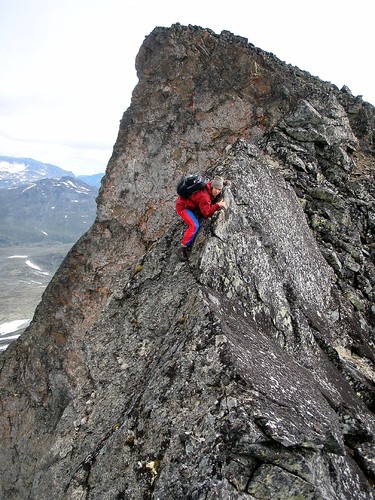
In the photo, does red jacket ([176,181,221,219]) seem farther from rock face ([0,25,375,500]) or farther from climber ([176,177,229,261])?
rock face ([0,25,375,500])

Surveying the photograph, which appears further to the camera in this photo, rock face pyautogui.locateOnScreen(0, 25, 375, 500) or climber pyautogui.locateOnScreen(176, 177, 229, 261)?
climber pyautogui.locateOnScreen(176, 177, 229, 261)

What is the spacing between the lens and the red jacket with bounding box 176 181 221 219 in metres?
Answer: 16.2

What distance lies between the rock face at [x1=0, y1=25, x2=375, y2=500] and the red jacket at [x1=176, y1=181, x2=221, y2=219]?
0.59m

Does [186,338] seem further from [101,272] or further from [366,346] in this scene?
[101,272]

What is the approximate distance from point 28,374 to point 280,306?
26.7 m

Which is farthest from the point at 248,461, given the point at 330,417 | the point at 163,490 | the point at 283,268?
the point at 283,268

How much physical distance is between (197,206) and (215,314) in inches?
209

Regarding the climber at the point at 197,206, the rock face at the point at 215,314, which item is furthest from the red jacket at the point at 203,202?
the rock face at the point at 215,314

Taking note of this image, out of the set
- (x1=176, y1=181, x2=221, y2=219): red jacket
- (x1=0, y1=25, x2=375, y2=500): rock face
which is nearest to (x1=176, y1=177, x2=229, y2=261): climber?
(x1=176, y1=181, x2=221, y2=219): red jacket

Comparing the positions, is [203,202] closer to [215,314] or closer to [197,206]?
[197,206]

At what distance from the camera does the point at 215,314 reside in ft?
44.3

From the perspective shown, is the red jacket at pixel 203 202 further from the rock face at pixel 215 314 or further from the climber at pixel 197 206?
the rock face at pixel 215 314

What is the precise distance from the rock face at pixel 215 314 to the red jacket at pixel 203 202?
59cm

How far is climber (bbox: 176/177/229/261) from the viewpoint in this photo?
640 inches
